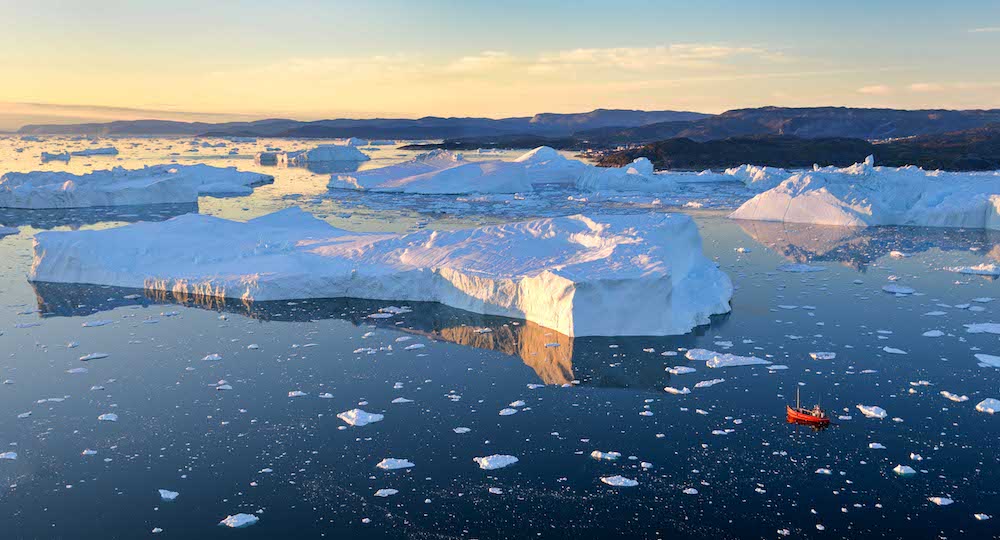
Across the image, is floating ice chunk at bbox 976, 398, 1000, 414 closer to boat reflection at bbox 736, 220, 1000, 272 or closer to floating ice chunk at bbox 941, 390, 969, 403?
floating ice chunk at bbox 941, 390, 969, 403

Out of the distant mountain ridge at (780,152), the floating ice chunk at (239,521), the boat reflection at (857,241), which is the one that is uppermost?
the distant mountain ridge at (780,152)

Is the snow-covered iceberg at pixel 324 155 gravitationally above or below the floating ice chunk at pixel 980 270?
above

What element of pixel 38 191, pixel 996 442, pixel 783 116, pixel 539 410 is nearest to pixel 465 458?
pixel 539 410

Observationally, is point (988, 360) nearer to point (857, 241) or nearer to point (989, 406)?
point (989, 406)

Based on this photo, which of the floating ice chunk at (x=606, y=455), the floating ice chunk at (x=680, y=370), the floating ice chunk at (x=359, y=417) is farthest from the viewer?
the floating ice chunk at (x=680, y=370)

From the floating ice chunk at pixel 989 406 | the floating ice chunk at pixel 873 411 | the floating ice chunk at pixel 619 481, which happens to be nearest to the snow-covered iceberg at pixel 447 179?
the floating ice chunk at pixel 873 411

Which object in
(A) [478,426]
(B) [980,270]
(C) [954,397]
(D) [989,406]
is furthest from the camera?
(B) [980,270]

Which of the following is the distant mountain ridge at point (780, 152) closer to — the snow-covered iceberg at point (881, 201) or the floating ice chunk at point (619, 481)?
the snow-covered iceberg at point (881, 201)

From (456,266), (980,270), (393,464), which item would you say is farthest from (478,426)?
(980,270)
